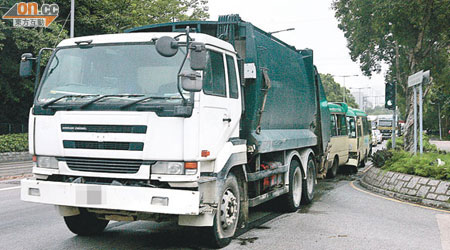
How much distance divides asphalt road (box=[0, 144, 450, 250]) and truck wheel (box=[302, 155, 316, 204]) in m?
0.20

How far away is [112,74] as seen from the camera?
5883 mm

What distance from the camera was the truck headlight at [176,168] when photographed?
17.6 ft

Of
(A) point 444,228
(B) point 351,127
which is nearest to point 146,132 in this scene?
(A) point 444,228

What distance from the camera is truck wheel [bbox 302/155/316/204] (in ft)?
32.5

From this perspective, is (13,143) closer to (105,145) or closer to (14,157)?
(14,157)

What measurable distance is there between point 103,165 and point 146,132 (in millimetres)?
688

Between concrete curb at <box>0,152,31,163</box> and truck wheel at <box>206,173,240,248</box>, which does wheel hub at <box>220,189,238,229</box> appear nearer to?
truck wheel at <box>206,173,240,248</box>

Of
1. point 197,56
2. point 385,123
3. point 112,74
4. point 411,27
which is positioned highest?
point 411,27

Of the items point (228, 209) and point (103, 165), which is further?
point (228, 209)

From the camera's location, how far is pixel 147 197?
5.29 meters

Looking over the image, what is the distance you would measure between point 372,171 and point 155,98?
10.3 metres

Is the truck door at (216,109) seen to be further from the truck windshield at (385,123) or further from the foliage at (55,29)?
the truck windshield at (385,123)

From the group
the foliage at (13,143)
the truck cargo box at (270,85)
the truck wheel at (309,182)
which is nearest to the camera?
the truck cargo box at (270,85)

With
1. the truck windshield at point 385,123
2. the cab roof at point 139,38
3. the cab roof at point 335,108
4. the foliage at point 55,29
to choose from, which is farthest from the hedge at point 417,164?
the truck windshield at point 385,123
